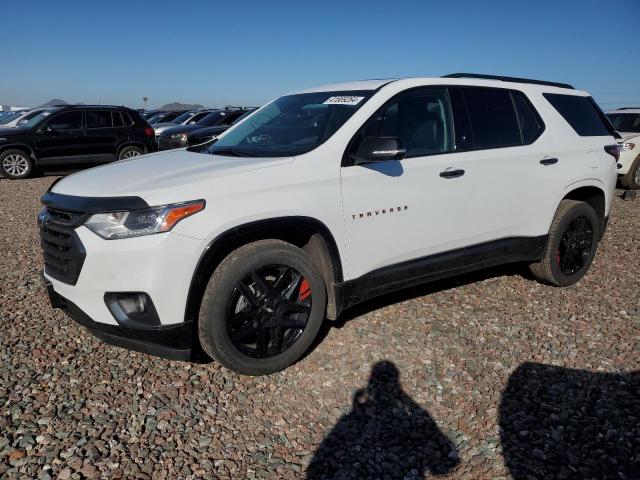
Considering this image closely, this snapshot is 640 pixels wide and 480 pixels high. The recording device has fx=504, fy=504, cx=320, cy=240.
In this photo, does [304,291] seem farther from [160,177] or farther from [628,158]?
[628,158]

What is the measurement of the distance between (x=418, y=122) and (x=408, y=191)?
62cm

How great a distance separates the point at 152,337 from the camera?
277cm

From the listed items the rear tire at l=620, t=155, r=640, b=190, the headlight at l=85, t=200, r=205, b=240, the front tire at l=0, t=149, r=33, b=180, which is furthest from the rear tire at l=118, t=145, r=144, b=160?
the rear tire at l=620, t=155, r=640, b=190

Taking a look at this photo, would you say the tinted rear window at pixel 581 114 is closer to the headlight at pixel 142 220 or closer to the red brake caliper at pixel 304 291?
the red brake caliper at pixel 304 291

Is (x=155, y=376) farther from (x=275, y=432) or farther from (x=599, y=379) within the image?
(x=599, y=379)

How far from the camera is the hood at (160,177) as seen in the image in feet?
9.02

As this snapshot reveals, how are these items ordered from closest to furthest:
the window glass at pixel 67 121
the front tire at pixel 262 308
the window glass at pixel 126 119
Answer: the front tire at pixel 262 308 → the window glass at pixel 67 121 → the window glass at pixel 126 119

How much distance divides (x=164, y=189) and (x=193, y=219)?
232 mm

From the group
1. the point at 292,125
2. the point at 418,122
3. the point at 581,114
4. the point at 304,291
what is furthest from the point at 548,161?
the point at 304,291

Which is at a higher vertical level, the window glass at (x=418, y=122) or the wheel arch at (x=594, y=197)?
the window glass at (x=418, y=122)

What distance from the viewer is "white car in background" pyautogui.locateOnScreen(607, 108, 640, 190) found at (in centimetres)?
1064

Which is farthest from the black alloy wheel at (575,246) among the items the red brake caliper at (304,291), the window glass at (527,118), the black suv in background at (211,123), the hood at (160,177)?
the black suv in background at (211,123)

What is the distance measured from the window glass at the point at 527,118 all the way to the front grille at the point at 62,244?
340cm

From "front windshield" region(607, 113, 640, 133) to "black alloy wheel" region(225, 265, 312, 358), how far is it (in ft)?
35.6
